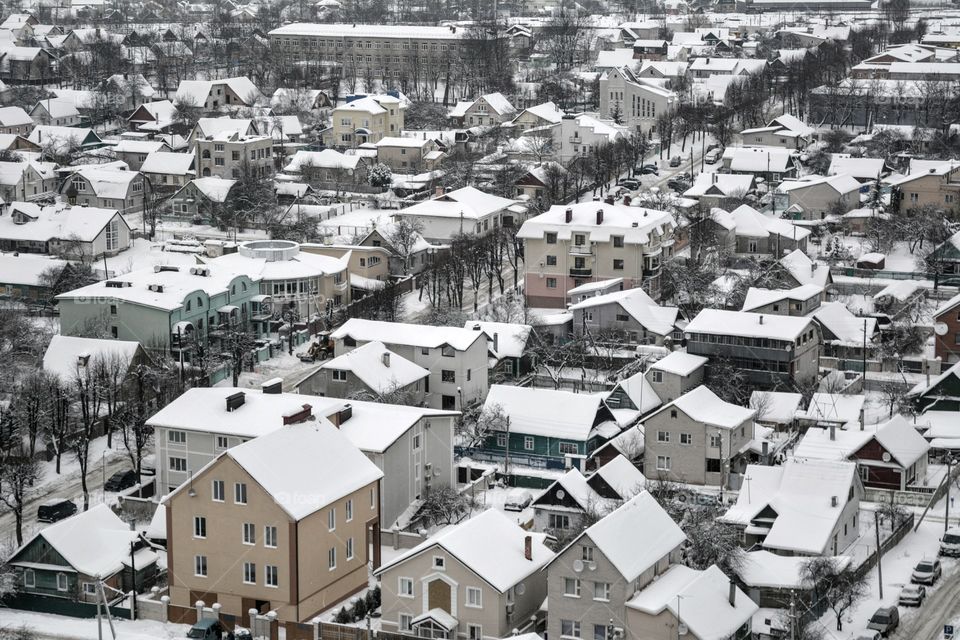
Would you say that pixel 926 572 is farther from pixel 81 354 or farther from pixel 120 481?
pixel 81 354

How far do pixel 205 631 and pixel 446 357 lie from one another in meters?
13.8

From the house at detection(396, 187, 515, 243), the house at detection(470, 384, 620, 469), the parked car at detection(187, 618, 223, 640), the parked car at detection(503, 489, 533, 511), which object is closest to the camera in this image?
the parked car at detection(187, 618, 223, 640)

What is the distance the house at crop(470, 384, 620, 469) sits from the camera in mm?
36312

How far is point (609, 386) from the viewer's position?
41.0 metres

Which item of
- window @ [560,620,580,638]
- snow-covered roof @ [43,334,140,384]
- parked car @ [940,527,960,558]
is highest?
snow-covered roof @ [43,334,140,384]

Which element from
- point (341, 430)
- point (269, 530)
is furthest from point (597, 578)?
point (341, 430)

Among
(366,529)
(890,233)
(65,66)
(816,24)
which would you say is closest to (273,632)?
(366,529)

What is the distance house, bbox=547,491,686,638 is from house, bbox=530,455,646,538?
4770mm

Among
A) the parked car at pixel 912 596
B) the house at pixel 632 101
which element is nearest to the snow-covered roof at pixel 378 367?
the parked car at pixel 912 596

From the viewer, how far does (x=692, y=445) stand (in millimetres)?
35625

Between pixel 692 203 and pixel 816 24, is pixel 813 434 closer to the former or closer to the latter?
pixel 692 203

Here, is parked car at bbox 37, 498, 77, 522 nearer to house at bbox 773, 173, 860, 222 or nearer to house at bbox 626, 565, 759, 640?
house at bbox 626, 565, 759, 640

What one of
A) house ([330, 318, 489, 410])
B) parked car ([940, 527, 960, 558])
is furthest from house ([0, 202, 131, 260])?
parked car ([940, 527, 960, 558])

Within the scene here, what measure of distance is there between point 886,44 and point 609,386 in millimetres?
61006
